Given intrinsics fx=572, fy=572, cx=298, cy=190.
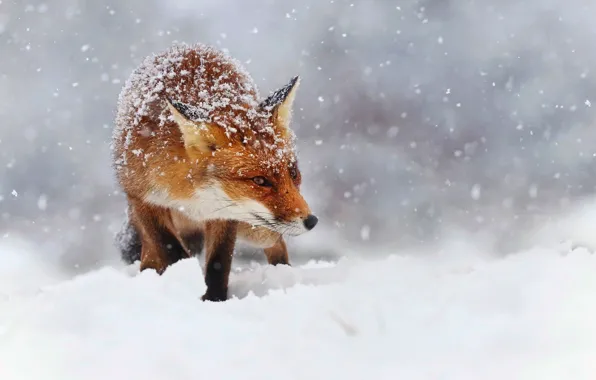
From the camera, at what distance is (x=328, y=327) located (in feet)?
10.8

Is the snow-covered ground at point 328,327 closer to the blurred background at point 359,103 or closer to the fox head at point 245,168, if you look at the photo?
the fox head at point 245,168

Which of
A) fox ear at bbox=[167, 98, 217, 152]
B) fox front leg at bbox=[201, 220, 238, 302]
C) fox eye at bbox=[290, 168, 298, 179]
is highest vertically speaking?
fox ear at bbox=[167, 98, 217, 152]

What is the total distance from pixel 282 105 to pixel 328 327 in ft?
7.47

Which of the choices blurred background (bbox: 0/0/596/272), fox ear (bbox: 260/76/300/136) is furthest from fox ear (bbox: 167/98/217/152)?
blurred background (bbox: 0/0/596/272)

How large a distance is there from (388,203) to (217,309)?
7.83m

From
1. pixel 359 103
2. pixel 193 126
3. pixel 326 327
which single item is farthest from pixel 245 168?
pixel 359 103

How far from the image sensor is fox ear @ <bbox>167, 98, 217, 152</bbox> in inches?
177

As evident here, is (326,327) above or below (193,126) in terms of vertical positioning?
below

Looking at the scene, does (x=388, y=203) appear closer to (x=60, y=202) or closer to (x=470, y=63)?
(x=470, y=63)

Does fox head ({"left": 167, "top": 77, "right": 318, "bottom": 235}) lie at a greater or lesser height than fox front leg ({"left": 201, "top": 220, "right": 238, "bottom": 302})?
greater

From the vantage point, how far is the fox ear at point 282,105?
4.92m

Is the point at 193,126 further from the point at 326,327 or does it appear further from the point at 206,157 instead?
the point at 326,327

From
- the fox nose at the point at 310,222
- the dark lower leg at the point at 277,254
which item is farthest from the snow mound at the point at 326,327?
the dark lower leg at the point at 277,254

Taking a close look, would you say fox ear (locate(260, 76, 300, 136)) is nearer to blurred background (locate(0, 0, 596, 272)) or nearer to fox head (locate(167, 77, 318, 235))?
fox head (locate(167, 77, 318, 235))
